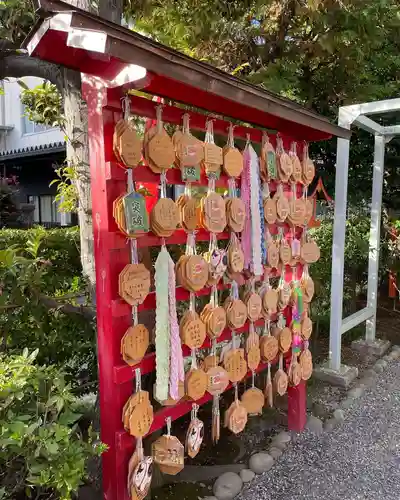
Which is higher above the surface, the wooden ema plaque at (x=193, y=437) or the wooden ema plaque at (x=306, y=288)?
the wooden ema plaque at (x=306, y=288)

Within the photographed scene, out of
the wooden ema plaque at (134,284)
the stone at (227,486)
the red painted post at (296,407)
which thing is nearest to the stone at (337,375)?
the red painted post at (296,407)

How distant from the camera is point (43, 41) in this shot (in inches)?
65.0

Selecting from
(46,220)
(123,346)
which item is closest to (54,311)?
(123,346)

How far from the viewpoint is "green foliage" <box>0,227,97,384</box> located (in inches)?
91.3

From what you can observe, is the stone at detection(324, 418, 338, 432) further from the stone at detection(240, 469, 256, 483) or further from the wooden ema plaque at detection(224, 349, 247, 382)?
the wooden ema plaque at detection(224, 349, 247, 382)

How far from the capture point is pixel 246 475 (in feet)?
9.26

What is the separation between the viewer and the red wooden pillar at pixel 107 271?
194cm

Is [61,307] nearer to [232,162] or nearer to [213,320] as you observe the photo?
[213,320]

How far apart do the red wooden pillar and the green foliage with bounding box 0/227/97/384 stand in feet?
1.71

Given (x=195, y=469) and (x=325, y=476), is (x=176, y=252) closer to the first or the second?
(x=195, y=469)

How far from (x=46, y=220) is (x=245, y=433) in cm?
914

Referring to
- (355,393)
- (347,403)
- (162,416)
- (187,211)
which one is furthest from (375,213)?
(162,416)

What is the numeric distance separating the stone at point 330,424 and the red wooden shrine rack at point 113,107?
5.38 ft

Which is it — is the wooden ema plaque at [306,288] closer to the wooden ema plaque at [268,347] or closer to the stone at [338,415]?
the wooden ema plaque at [268,347]
